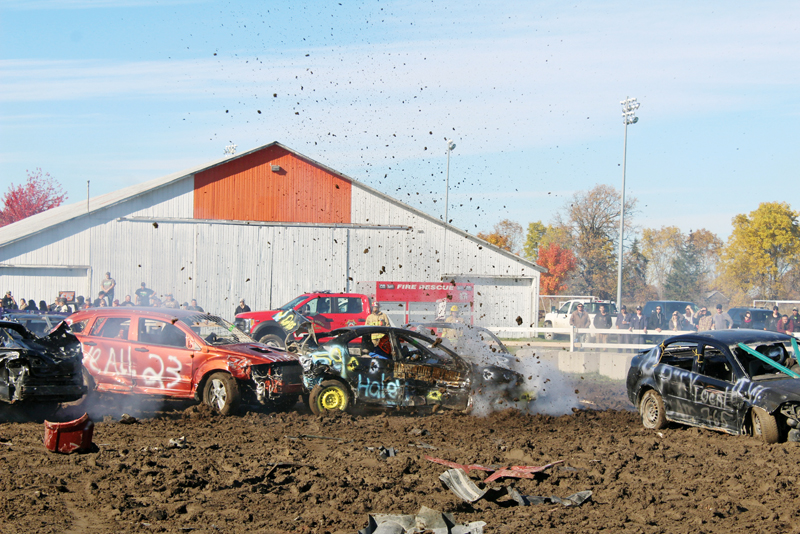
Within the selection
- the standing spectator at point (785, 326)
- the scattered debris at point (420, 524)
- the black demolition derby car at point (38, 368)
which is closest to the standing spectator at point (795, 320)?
the standing spectator at point (785, 326)

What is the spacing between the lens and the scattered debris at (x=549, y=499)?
6156mm

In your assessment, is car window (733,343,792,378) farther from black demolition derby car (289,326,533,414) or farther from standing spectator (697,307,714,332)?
standing spectator (697,307,714,332)

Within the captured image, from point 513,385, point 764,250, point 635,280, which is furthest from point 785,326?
point 635,280

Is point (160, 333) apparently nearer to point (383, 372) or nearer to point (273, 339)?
point (383, 372)

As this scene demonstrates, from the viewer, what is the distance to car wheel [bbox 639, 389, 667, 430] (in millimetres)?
10109

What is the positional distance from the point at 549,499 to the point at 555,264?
178 feet

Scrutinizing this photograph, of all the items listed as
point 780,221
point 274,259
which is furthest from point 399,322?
point 780,221

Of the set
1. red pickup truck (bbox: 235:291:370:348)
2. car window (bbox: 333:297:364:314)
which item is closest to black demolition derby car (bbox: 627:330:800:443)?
red pickup truck (bbox: 235:291:370:348)

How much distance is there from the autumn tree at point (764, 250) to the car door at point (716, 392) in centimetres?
4852

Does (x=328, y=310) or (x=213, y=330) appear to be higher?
(x=213, y=330)

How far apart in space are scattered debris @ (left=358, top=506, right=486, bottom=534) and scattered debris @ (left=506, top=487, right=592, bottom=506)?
85 centimetres

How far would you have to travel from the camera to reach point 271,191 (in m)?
30.0

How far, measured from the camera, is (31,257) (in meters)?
27.8

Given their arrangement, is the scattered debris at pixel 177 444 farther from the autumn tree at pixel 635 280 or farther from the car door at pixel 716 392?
the autumn tree at pixel 635 280
